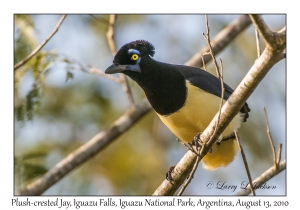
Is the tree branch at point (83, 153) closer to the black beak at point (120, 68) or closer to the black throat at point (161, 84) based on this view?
the black throat at point (161, 84)

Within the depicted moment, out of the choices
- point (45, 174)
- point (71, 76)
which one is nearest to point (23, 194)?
point (45, 174)

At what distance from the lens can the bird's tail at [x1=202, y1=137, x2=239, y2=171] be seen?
652 centimetres

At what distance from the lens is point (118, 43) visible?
823 centimetres

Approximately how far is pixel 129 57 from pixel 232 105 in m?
1.64

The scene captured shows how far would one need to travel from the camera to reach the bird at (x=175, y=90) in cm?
582

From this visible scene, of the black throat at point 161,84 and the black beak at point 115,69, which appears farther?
the black throat at point 161,84

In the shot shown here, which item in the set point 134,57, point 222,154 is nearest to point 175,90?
point 134,57

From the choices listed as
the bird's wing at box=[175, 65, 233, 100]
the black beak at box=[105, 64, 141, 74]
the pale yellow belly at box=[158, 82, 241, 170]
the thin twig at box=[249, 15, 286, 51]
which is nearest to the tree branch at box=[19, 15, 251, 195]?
the bird's wing at box=[175, 65, 233, 100]

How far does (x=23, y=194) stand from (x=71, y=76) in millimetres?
1706

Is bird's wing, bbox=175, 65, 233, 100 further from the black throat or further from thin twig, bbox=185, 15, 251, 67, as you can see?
thin twig, bbox=185, 15, 251, 67

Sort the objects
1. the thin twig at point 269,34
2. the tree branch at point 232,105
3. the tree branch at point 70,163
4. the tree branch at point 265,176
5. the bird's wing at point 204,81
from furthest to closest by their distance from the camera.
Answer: the tree branch at point 70,163, the bird's wing at point 204,81, the tree branch at point 265,176, the tree branch at point 232,105, the thin twig at point 269,34

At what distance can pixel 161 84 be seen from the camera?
6.07m

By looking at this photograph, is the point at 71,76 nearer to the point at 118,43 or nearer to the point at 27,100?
the point at 27,100

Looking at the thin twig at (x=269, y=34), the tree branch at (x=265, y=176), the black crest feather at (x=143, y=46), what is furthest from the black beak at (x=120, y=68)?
the thin twig at (x=269, y=34)
